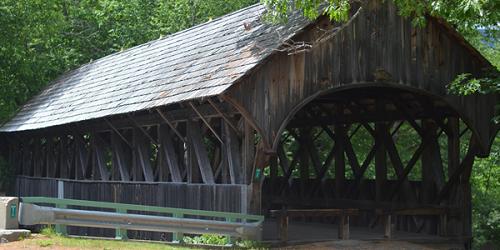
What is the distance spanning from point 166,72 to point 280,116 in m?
4.85

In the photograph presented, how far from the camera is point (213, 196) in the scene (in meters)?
16.2

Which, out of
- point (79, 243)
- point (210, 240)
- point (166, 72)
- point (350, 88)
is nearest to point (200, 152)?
point (210, 240)

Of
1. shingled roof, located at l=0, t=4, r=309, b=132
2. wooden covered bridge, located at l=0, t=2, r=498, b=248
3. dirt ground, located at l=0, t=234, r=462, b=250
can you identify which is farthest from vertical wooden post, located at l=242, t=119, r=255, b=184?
dirt ground, located at l=0, t=234, r=462, b=250

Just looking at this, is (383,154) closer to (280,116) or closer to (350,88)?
(350,88)

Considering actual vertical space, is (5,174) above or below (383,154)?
below

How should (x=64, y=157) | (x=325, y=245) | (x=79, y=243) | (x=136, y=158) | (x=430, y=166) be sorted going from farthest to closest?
(x=64, y=157), (x=136, y=158), (x=430, y=166), (x=325, y=245), (x=79, y=243)

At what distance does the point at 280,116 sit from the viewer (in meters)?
14.8

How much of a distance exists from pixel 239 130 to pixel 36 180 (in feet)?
49.1

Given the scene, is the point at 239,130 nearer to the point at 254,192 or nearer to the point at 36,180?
the point at 254,192

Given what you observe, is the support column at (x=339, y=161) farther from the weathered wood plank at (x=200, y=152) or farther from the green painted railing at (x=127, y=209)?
the green painted railing at (x=127, y=209)

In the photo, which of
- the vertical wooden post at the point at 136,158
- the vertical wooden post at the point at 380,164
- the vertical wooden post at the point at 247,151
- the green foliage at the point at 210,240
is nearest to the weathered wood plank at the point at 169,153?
the vertical wooden post at the point at 136,158

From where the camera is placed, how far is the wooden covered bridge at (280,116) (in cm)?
1495

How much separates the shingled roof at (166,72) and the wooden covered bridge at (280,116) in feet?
0.22

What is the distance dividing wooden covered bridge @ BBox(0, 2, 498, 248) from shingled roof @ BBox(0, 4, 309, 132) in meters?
0.07
